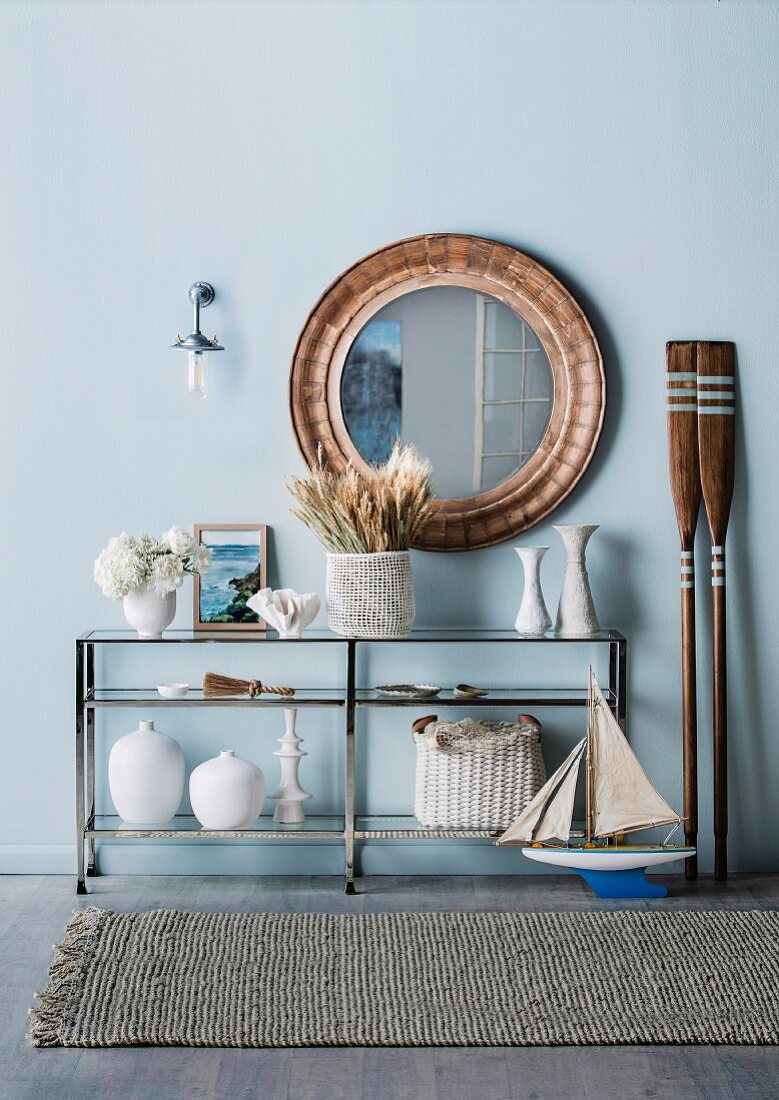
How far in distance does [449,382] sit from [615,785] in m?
1.18

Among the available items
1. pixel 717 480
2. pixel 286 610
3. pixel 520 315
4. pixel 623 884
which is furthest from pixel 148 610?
pixel 717 480

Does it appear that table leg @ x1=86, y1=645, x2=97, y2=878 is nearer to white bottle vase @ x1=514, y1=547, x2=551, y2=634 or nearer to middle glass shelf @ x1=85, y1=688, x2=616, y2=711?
middle glass shelf @ x1=85, y1=688, x2=616, y2=711

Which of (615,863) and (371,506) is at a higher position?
(371,506)

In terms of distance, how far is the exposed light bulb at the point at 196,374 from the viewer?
120 inches

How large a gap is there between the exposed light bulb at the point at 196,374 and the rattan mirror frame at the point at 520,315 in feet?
0.80

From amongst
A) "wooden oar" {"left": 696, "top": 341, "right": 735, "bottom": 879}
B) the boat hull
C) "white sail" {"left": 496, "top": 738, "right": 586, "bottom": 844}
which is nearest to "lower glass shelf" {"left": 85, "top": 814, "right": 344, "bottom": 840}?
"white sail" {"left": 496, "top": 738, "right": 586, "bottom": 844}

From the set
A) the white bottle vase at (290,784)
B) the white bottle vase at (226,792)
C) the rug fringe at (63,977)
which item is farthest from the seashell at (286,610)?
the rug fringe at (63,977)

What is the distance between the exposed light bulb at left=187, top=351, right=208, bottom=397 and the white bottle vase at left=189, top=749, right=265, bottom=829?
3.26 feet

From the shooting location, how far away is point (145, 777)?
2947mm

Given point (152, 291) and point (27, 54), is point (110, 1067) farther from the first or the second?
point (27, 54)

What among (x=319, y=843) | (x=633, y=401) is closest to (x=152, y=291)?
(x=633, y=401)

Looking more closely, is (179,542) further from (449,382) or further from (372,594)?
(449,382)

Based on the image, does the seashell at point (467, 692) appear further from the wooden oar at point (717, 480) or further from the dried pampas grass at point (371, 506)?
the wooden oar at point (717, 480)

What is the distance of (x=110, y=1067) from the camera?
6.91ft
